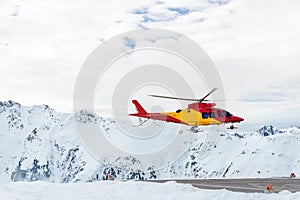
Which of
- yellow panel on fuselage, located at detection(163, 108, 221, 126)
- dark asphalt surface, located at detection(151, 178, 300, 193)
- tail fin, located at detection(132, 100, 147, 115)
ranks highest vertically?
tail fin, located at detection(132, 100, 147, 115)

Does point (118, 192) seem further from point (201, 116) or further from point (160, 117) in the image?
point (160, 117)

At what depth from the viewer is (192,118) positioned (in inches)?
1959

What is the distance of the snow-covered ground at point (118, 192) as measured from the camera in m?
28.9

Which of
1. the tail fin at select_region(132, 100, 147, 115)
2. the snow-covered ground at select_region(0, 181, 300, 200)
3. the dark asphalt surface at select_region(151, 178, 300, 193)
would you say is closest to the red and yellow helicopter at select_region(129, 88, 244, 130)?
the tail fin at select_region(132, 100, 147, 115)

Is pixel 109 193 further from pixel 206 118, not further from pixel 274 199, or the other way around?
pixel 206 118

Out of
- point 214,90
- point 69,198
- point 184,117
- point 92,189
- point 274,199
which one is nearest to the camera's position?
point 274,199

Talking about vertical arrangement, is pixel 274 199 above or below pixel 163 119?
below

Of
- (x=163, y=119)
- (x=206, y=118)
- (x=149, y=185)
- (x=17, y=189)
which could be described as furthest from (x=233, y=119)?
(x=17, y=189)

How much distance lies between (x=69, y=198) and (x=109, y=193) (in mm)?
2891

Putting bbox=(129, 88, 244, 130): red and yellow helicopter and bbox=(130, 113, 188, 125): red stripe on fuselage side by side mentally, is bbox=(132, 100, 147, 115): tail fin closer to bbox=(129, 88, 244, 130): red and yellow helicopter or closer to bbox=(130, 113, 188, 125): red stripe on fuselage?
bbox=(130, 113, 188, 125): red stripe on fuselage

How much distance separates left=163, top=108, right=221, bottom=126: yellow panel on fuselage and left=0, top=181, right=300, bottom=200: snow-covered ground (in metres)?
16.8

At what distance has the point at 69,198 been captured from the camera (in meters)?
30.1

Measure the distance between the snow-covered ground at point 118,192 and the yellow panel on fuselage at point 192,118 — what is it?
16.8 m

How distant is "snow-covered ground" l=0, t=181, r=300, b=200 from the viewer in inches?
1137
